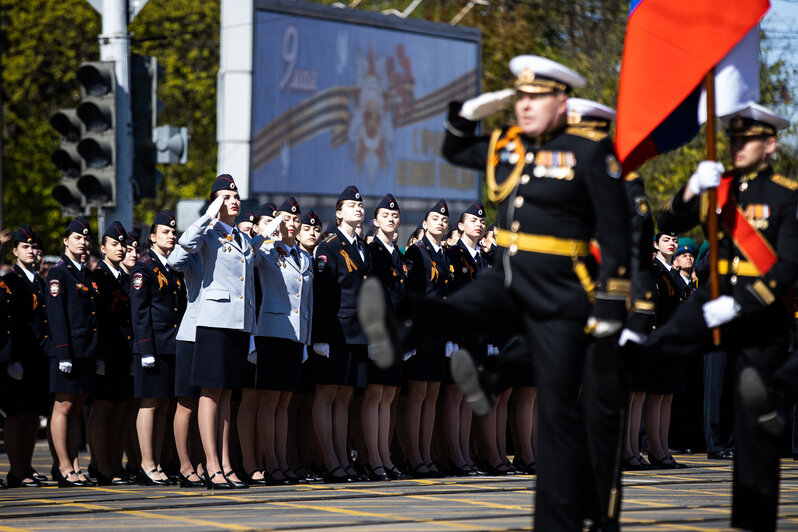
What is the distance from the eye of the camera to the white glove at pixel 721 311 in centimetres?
737

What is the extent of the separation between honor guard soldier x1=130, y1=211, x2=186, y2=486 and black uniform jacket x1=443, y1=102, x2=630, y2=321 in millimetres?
5213

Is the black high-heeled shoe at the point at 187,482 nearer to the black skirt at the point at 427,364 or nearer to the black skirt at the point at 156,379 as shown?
the black skirt at the point at 156,379

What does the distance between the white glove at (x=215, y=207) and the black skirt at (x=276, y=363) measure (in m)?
1.20

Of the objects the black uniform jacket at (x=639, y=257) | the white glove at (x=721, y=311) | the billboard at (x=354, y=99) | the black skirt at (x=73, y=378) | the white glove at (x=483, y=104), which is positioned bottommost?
the black skirt at (x=73, y=378)

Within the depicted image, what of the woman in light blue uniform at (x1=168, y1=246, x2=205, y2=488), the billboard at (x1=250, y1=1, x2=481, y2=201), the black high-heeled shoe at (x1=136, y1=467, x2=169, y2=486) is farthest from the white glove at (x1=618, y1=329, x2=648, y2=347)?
the billboard at (x1=250, y1=1, x2=481, y2=201)

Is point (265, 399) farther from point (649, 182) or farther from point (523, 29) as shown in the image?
point (523, 29)

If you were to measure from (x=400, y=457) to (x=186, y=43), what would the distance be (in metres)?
33.2

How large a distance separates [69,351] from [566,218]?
600 centimetres

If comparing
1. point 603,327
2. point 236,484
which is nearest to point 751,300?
point 603,327

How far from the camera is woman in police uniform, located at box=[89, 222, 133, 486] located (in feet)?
40.0

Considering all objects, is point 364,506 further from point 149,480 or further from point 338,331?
point 149,480

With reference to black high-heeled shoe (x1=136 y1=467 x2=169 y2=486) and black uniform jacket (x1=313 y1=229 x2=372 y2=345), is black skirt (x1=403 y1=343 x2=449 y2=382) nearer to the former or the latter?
black uniform jacket (x1=313 y1=229 x2=372 y2=345)

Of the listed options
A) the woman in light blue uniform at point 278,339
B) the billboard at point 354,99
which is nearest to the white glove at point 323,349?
the woman in light blue uniform at point 278,339

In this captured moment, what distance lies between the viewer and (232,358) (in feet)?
36.9
